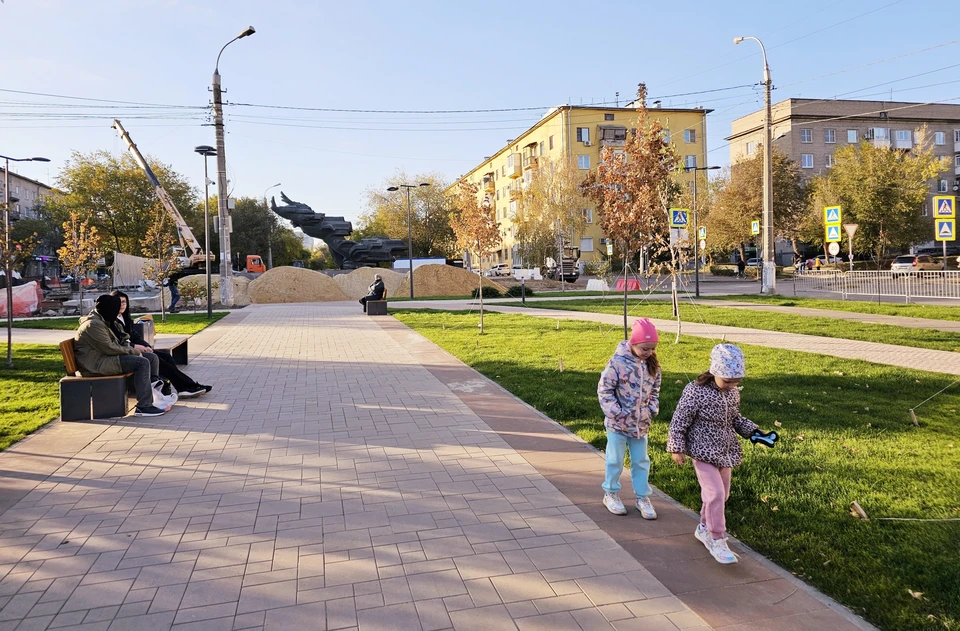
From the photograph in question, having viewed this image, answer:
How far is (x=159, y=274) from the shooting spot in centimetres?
2173

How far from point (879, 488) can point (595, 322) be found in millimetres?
12367

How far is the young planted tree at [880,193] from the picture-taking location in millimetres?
43344

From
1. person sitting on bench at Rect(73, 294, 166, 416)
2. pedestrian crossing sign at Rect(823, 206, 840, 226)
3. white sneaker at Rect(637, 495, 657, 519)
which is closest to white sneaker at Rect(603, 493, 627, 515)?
white sneaker at Rect(637, 495, 657, 519)

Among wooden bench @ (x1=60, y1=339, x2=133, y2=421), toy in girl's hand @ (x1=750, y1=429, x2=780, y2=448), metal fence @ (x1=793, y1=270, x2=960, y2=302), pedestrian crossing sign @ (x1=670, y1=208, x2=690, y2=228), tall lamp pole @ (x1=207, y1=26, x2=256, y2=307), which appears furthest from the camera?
tall lamp pole @ (x1=207, y1=26, x2=256, y2=307)

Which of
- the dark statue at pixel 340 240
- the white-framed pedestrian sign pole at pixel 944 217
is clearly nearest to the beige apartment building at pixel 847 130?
the dark statue at pixel 340 240

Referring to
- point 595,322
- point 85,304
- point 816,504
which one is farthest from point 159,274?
point 816,504

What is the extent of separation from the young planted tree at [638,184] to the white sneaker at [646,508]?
7495 millimetres

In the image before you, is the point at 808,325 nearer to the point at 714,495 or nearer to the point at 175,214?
the point at 714,495

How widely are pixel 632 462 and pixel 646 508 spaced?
310 millimetres

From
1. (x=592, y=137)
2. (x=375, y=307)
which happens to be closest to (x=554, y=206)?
(x=592, y=137)

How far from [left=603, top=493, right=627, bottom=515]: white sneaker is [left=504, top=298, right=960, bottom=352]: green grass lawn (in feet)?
30.5

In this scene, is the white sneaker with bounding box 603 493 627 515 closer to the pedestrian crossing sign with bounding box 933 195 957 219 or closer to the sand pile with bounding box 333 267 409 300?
the pedestrian crossing sign with bounding box 933 195 957 219

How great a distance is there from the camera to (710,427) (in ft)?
12.0

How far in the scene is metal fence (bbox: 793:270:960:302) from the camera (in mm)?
20109
